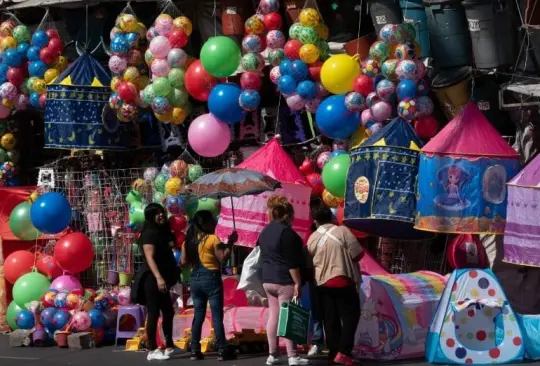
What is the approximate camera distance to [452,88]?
13586 millimetres

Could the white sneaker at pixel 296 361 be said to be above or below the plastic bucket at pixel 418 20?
below

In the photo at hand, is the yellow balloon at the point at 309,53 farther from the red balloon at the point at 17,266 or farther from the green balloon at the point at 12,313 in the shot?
the green balloon at the point at 12,313

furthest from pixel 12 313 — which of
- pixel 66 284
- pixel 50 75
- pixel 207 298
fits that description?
pixel 207 298

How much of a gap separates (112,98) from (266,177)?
3.33 metres

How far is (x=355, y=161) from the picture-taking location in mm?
13492

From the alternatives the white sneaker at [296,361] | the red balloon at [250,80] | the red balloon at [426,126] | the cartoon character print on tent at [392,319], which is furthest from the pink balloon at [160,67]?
the white sneaker at [296,361]

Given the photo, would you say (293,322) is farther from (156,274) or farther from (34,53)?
(34,53)

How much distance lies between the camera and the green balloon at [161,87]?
1506 centimetres

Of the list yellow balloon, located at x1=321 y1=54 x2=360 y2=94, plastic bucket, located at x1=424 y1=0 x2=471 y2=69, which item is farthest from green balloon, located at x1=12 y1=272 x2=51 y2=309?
plastic bucket, located at x1=424 y1=0 x2=471 y2=69

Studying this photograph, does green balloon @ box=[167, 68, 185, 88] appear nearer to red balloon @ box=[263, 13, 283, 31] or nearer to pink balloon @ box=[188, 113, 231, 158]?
pink balloon @ box=[188, 113, 231, 158]

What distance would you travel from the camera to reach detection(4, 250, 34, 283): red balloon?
1606 cm

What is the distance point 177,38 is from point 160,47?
228 millimetres

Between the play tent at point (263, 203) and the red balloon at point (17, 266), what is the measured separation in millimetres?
2837

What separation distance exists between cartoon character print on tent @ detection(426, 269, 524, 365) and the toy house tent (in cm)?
572
